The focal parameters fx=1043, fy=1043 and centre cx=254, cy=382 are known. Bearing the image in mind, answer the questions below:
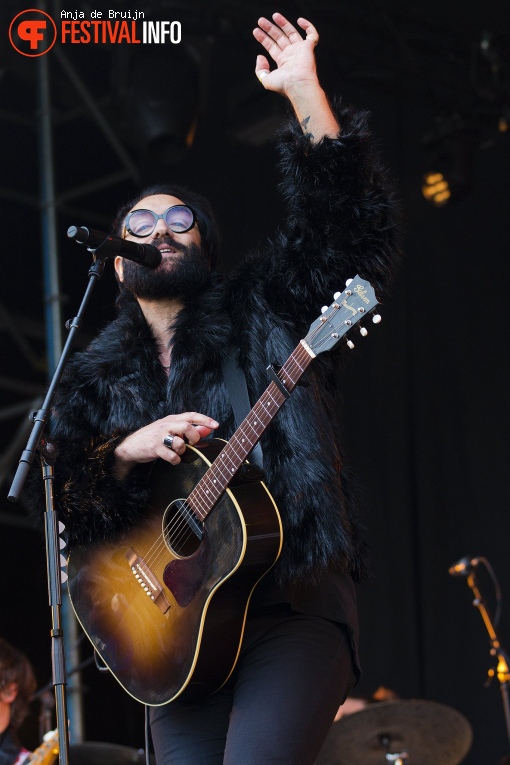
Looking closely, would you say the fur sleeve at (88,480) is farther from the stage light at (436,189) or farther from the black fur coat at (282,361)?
the stage light at (436,189)

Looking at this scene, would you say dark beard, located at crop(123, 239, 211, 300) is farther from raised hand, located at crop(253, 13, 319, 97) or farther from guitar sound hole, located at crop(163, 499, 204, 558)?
guitar sound hole, located at crop(163, 499, 204, 558)

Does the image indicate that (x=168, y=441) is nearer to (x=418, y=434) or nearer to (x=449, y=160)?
(x=449, y=160)

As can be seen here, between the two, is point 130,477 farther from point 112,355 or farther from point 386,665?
point 386,665

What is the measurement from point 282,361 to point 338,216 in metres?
0.41

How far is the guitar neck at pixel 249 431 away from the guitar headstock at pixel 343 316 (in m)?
0.03

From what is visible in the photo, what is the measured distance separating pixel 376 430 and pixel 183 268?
464 cm

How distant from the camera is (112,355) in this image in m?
3.14

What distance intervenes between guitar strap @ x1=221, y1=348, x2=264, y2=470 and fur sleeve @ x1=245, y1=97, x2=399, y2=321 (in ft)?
0.80

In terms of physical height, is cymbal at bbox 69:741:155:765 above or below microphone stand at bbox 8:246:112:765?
below

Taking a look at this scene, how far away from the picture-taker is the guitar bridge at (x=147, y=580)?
8.75 ft

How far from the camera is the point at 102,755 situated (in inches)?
191

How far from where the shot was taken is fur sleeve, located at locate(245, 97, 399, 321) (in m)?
2.75

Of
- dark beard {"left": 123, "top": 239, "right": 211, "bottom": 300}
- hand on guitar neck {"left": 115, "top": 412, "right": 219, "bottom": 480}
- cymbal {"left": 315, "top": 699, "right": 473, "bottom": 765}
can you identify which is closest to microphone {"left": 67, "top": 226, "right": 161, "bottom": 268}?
dark beard {"left": 123, "top": 239, "right": 211, "bottom": 300}

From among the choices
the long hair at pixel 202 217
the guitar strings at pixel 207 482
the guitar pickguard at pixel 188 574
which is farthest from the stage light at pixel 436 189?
the guitar pickguard at pixel 188 574
